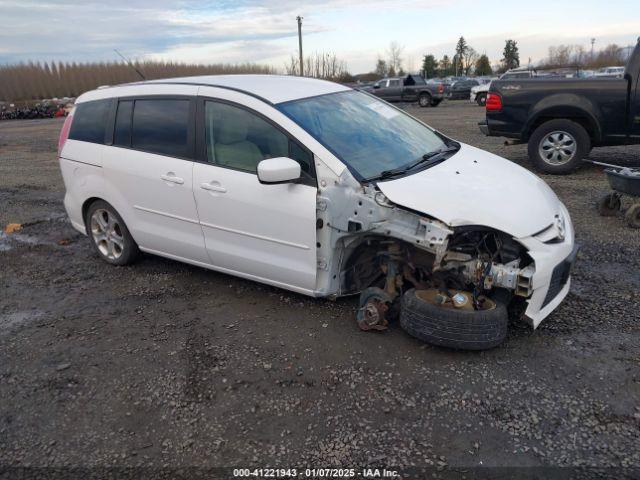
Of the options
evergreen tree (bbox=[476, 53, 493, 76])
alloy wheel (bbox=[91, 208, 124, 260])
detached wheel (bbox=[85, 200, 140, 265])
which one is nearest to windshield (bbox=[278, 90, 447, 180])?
detached wheel (bbox=[85, 200, 140, 265])

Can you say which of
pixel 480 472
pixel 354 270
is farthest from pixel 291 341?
pixel 480 472

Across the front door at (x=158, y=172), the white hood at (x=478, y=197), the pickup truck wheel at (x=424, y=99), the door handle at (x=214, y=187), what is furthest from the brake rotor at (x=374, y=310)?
the pickup truck wheel at (x=424, y=99)

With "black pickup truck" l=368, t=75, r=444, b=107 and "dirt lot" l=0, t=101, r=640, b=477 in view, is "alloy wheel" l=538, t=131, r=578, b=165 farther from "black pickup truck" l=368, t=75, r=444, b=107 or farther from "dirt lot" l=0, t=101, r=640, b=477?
"black pickup truck" l=368, t=75, r=444, b=107

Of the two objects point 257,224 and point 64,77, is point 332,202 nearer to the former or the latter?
point 257,224

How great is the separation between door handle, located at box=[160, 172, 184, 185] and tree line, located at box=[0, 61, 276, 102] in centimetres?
4526

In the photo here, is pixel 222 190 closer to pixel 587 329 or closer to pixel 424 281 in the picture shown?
pixel 424 281

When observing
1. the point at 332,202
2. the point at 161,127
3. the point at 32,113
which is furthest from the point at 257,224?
the point at 32,113

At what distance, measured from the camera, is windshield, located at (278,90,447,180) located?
3.82 meters

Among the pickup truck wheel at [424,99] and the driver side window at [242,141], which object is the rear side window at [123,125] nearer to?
the driver side window at [242,141]

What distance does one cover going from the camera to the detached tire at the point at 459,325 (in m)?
3.26

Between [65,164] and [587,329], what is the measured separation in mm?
4959

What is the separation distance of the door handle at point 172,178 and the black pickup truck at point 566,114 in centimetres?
605

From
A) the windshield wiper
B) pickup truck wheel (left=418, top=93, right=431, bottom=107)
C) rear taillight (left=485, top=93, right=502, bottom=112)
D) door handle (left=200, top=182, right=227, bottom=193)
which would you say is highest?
pickup truck wheel (left=418, top=93, right=431, bottom=107)

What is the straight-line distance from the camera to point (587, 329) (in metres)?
3.65
